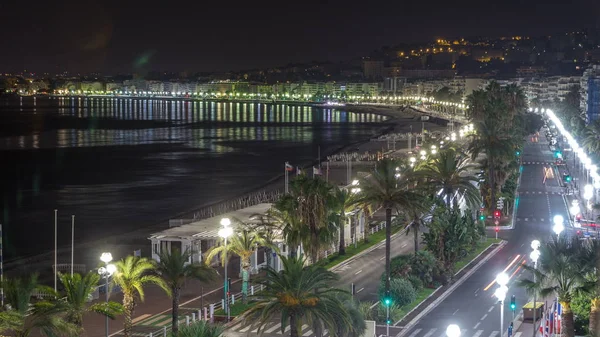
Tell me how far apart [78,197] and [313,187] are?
3451 centimetres

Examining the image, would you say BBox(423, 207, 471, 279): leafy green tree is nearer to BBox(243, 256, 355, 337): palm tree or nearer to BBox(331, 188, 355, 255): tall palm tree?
BBox(331, 188, 355, 255): tall palm tree

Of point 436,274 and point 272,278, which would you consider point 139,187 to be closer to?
point 436,274

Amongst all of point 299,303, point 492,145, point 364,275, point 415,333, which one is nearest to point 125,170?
point 492,145

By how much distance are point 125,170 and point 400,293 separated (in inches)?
2099

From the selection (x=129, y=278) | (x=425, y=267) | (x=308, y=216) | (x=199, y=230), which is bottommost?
(x=425, y=267)

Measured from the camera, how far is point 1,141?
350 ft

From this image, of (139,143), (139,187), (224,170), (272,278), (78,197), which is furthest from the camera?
(139,143)

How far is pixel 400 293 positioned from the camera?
2417 centimetres

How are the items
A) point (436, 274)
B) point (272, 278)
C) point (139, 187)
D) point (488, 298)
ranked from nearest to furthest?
1. point (272, 278)
2. point (488, 298)
3. point (436, 274)
4. point (139, 187)

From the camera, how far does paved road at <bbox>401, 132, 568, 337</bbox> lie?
22.2 metres

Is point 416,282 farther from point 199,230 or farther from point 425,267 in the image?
point 199,230

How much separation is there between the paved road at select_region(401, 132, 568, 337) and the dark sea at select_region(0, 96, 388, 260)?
750 inches

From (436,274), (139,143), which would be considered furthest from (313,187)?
(139,143)

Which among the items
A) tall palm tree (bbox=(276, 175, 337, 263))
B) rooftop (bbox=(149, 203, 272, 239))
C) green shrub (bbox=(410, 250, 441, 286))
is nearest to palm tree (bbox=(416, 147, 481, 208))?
green shrub (bbox=(410, 250, 441, 286))
